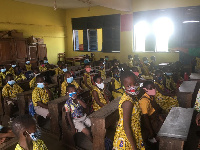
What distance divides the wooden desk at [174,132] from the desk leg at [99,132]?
2.91ft

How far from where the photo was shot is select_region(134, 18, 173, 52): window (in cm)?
1024

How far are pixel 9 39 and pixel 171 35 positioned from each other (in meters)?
8.23

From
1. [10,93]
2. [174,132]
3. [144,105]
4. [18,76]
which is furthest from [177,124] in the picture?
[18,76]

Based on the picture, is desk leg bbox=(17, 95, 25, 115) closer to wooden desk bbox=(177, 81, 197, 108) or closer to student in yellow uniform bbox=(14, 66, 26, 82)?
student in yellow uniform bbox=(14, 66, 26, 82)

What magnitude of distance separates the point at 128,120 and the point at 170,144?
52 centimetres

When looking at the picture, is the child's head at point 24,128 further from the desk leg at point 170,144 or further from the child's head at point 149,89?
the child's head at point 149,89

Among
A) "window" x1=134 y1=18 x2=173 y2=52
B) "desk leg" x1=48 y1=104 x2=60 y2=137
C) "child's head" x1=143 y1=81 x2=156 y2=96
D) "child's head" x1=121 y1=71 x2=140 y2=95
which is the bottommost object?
"desk leg" x1=48 y1=104 x2=60 y2=137

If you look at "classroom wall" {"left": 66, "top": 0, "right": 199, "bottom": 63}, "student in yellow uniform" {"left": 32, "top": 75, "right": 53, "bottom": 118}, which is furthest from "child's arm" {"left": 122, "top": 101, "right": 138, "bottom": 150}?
"classroom wall" {"left": 66, "top": 0, "right": 199, "bottom": 63}

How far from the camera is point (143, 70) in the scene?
769 cm

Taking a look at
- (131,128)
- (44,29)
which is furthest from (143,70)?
(44,29)

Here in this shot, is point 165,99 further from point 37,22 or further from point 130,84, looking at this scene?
point 37,22

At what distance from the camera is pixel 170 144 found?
2.01 metres

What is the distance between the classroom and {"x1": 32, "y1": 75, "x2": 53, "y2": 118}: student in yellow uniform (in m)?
0.02

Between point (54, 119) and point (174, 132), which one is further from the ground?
point (174, 132)
